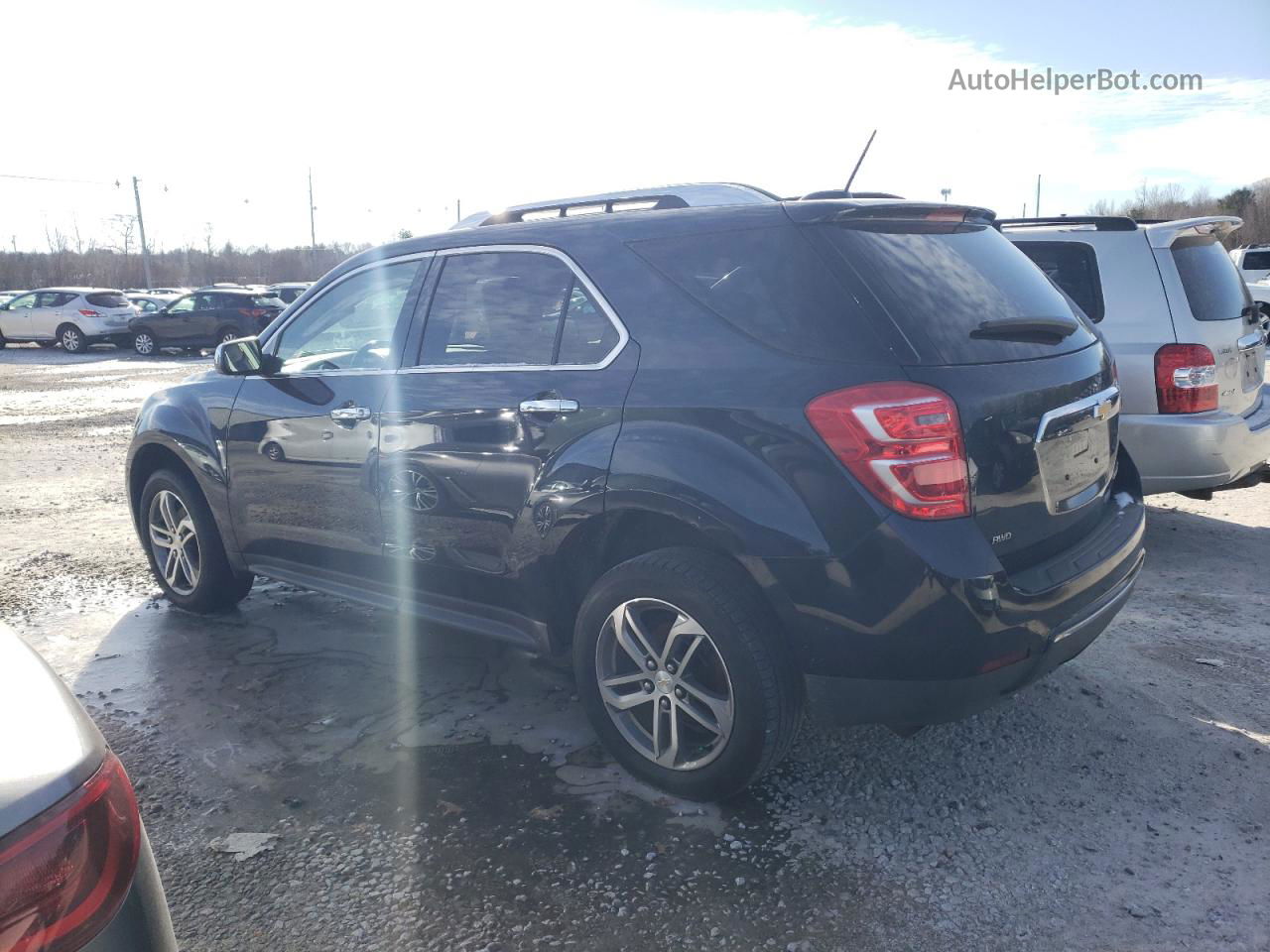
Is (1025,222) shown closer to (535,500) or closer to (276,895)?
(535,500)

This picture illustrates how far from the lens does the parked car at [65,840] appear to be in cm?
137

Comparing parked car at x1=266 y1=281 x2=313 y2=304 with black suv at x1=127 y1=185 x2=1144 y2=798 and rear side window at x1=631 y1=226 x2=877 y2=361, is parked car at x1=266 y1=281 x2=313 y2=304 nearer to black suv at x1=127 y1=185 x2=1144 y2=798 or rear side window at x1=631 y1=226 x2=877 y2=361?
black suv at x1=127 y1=185 x2=1144 y2=798

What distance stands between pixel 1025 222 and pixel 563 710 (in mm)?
3968

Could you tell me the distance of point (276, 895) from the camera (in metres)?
2.81

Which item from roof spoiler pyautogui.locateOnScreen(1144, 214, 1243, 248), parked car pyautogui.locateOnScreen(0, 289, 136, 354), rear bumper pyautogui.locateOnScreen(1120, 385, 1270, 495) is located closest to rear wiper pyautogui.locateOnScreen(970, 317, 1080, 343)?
rear bumper pyautogui.locateOnScreen(1120, 385, 1270, 495)

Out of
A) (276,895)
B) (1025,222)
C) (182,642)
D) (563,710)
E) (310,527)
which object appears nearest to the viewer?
(276,895)

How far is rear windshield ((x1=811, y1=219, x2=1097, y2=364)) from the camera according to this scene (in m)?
2.92

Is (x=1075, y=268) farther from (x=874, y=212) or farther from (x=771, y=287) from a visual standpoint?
(x=771, y=287)

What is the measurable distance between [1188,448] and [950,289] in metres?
2.93

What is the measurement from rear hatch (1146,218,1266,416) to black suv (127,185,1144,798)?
85.8 inches

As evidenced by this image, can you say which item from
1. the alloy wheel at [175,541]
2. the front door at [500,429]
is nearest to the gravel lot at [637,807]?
the alloy wheel at [175,541]

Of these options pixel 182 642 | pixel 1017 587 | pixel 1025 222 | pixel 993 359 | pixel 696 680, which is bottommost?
pixel 182 642

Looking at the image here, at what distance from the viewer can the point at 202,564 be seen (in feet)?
16.3

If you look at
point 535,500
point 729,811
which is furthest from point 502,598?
point 729,811
